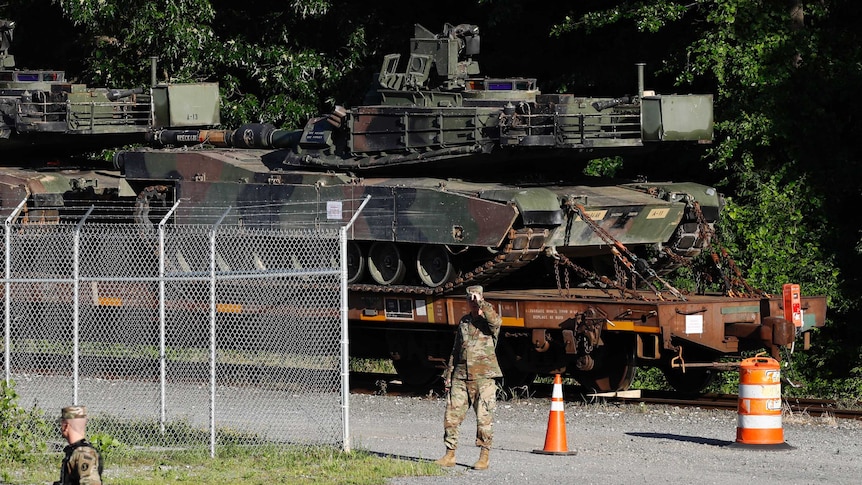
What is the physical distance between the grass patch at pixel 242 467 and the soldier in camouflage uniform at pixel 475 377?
0.39 m

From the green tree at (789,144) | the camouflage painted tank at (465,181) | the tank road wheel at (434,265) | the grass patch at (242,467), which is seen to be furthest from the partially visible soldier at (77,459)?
the green tree at (789,144)

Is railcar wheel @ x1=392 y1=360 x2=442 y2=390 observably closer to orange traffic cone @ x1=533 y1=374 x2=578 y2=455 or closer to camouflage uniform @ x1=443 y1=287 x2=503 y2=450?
orange traffic cone @ x1=533 y1=374 x2=578 y2=455

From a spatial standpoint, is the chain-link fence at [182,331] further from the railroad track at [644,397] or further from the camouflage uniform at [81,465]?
the camouflage uniform at [81,465]

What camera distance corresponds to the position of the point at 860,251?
2181 centimetres

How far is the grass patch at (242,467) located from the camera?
1266cm

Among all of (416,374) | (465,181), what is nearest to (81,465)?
(465,181)

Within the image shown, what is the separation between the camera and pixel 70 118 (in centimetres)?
2358

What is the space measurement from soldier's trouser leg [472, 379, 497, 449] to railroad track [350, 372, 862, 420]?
5.53 meters

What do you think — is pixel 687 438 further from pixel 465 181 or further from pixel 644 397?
pixel 465 181

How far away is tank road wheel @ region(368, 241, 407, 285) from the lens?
1978 cm

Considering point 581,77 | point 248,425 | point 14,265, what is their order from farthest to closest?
point 581,77
point 14,265
point 248,425

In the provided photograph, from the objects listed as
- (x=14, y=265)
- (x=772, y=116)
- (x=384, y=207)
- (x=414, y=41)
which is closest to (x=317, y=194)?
(x=384, y=207)

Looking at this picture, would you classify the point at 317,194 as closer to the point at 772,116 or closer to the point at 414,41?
the point at 414,41

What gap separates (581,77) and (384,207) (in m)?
8.21
